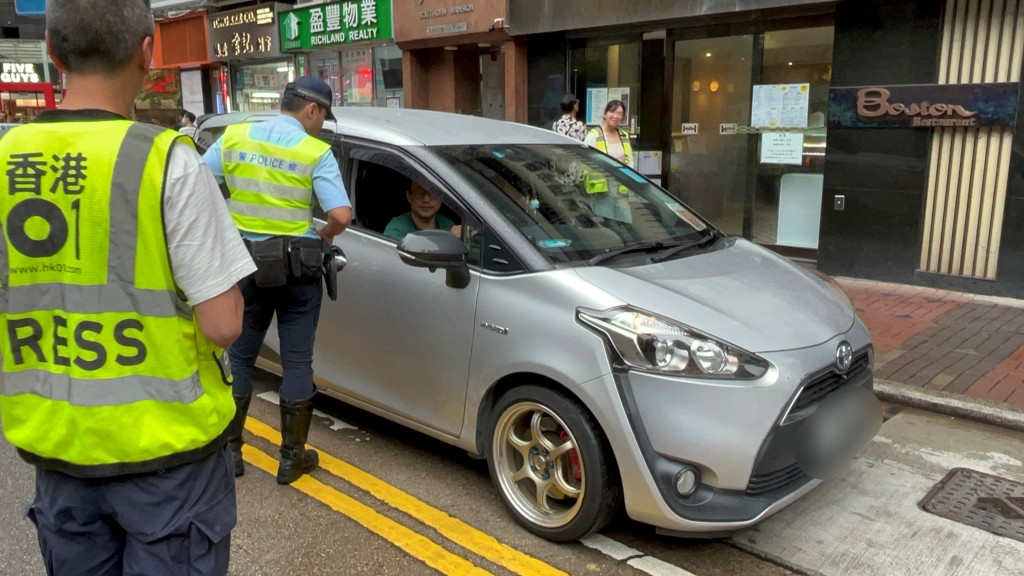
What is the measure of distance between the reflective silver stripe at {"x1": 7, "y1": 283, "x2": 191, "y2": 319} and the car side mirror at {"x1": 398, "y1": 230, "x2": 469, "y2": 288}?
178cm

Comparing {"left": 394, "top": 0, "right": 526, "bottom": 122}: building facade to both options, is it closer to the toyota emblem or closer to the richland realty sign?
the richland realty sign

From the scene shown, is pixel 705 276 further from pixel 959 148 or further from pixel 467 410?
pixel 959 148

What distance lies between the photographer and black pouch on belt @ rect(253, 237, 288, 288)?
3502 mm

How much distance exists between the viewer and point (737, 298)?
3.36 meters

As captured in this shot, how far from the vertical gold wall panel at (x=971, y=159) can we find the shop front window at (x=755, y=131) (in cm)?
128

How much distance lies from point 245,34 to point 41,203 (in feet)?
49.8

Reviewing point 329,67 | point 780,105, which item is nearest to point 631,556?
point 780,105

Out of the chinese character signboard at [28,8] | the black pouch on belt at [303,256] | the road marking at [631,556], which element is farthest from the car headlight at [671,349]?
the chinese character signboard at [28,8]

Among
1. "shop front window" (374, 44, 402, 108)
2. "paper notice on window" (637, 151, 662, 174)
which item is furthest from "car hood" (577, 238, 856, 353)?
"shop front window" (374, 44, 402, 108)

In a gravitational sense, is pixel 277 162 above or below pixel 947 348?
above

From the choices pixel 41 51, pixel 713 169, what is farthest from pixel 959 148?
pixel 41 51

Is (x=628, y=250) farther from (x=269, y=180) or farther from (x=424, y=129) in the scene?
(x=269, y=180)

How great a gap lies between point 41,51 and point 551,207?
67.5ft

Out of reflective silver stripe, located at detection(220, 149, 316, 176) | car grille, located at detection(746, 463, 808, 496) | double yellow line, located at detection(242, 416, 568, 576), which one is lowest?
double yellow line, located at detection(242, 416, 568, 576)
